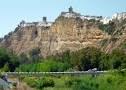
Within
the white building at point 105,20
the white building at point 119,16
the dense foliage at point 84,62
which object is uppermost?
the white building at point 119,16

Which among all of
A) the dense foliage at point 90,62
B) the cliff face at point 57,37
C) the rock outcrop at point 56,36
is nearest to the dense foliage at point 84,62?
the dense foliage at point 90,62

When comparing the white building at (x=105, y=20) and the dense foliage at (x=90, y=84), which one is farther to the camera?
the white building at (x=105, y=20)

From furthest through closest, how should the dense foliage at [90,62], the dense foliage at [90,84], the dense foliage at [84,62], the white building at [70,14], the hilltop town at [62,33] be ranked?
the white building at [70,14] → the hilltop town at [62,33] → the dense foliage at [84,62] → the dense foliage at [90,62] → the dense foliage at [90,84]

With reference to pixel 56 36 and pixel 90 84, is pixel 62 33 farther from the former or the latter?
pixel 90 84

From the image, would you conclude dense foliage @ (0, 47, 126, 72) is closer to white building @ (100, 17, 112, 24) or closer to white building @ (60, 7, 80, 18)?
white building @ (100, 17, 112, 24)

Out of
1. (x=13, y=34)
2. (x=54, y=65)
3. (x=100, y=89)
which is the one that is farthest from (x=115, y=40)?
(x=100, y=89)

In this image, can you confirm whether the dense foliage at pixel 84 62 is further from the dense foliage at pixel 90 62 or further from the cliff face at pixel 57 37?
the cliff face at pixel 57 37

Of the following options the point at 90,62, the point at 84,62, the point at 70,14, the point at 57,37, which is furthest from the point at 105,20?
the point at 84,62

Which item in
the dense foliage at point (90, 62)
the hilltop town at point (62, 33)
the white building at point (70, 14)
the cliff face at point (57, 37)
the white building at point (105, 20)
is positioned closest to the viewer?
the dense foliage at point (90, 62)

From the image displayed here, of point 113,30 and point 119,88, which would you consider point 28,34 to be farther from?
point 119,88

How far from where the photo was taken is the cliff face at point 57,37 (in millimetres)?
89062

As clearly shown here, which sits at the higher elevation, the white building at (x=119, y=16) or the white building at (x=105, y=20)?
the white building at (x=119, y=16)

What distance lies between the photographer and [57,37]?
97.8 metres

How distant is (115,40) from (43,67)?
748 inches
